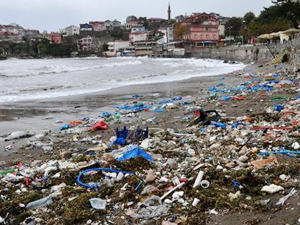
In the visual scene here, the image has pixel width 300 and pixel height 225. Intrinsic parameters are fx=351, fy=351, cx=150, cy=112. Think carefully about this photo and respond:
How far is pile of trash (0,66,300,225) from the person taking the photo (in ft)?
13.0

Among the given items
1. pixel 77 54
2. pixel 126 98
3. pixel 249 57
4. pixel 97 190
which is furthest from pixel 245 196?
pixel 77 54

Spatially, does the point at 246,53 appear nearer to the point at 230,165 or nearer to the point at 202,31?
the point at 230,165

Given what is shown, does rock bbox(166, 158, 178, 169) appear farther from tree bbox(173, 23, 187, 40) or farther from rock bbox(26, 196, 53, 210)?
tree bbox(173, 23, 187, 40)

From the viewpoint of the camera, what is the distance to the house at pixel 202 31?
105 m

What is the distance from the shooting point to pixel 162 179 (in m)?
4.76

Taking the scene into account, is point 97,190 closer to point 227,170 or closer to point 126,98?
point 227,170

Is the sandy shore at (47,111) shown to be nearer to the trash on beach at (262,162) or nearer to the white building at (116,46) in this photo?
the trash on beach at (262,162)

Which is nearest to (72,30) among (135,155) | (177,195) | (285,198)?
(135,155)

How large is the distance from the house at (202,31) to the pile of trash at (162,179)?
323ft

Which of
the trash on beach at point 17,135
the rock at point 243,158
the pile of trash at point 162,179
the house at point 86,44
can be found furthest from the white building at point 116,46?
the rock at point 243,158

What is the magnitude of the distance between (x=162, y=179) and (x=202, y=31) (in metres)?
106

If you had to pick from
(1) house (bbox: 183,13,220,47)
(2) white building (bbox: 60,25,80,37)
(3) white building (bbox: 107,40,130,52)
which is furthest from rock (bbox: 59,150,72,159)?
(2) white building (bbox: 60,25,80,37)

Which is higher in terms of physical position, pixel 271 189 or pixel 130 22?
pixel 130 22

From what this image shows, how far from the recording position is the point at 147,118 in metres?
10.9
